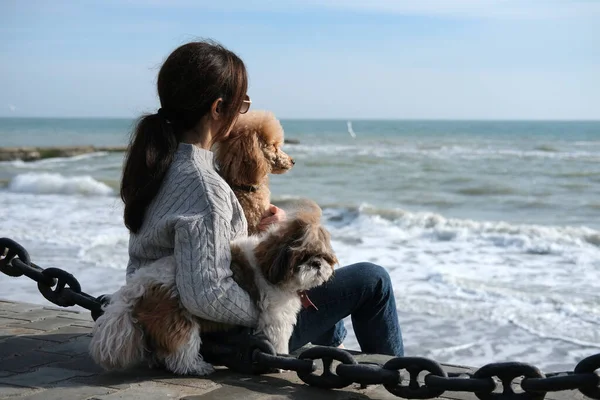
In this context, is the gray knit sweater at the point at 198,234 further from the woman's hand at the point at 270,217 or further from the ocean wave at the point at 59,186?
the ocean wave at the point at 59,186

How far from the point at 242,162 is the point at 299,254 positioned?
1549 mm

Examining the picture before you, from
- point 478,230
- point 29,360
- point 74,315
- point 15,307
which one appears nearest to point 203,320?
point 29,360

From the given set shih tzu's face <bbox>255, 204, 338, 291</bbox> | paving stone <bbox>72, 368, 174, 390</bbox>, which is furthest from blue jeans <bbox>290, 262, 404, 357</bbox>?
paving stone <bbox>72, 368, 174, 390</bbox>

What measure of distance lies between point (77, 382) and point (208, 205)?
3.44ft

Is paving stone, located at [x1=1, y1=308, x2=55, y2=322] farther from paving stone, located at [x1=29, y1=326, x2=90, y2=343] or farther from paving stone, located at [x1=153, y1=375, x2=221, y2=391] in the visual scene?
paving stone, located at [x1=153, y1=375, x2=221, y2=391]

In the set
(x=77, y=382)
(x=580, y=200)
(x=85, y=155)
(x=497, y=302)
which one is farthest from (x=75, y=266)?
(x=85, y=155)

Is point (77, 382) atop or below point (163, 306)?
below

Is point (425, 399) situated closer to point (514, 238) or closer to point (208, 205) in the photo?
point (208, 205)

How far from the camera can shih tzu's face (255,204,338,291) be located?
121 inches

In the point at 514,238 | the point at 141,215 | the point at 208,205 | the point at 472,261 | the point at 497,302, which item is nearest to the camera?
the point at 208,205

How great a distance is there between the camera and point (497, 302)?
734 centimetres

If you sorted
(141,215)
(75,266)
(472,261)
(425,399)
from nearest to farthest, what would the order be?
(425,399) < (141,215) < (75,266) < (472,261)

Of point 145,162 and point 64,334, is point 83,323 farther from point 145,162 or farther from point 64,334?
point 145,162

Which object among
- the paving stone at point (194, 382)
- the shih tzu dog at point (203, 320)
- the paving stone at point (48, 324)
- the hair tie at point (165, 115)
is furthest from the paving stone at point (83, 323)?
the hair tie at point (165, 115)
